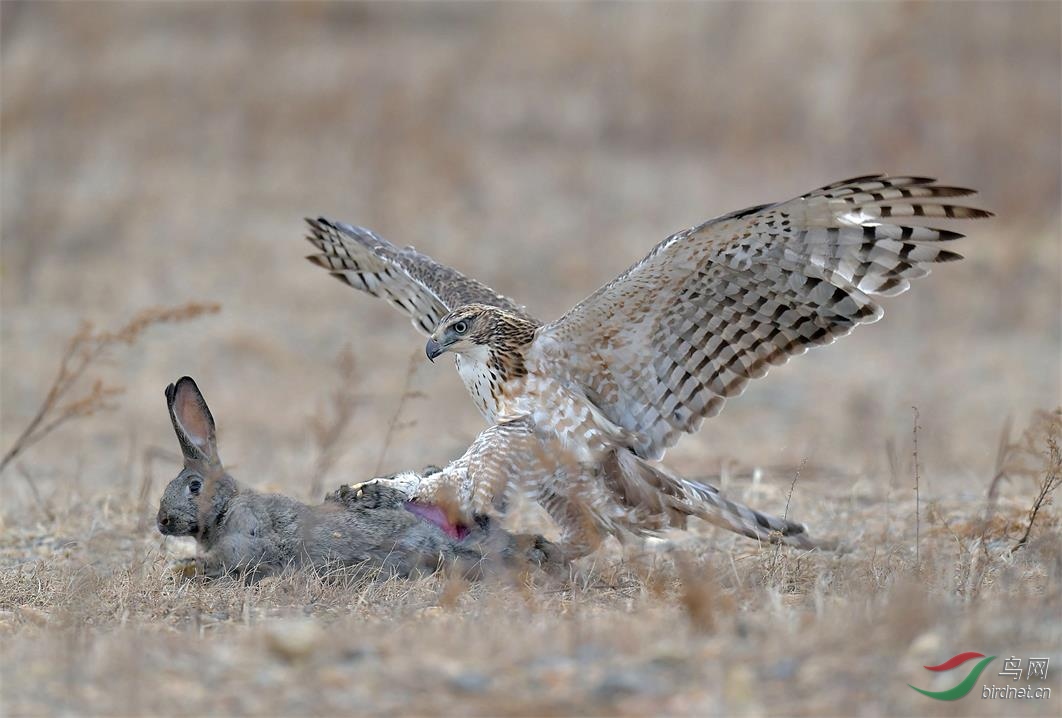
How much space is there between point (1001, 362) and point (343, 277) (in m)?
7.72

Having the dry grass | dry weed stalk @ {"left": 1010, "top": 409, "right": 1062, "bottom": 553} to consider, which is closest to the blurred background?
dry weed stalk @ {"left": 1010, "top": 409, "right": 1062, "bottom": 553}

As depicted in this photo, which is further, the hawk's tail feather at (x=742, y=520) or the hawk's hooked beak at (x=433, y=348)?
the hawk's hooked beak at (x=433, y=348)

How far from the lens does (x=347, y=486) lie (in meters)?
5.90

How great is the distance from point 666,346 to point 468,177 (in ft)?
39.7

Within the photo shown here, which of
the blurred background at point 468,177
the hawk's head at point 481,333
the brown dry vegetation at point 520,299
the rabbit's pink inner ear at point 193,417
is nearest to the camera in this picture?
the brown dry vegetation at point 520,299

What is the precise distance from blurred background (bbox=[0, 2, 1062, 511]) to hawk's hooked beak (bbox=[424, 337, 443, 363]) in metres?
3.03

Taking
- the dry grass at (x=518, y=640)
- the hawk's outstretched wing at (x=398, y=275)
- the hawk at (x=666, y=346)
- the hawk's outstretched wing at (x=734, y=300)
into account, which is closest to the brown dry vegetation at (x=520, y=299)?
the dry grass at (x=518, y=640)

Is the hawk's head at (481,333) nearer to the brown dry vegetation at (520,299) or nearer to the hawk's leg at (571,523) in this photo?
the brown dry vegetation at (520,299)

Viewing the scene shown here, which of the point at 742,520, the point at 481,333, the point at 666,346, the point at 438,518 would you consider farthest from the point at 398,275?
the point at 742,520

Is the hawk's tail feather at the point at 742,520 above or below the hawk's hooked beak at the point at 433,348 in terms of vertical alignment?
below

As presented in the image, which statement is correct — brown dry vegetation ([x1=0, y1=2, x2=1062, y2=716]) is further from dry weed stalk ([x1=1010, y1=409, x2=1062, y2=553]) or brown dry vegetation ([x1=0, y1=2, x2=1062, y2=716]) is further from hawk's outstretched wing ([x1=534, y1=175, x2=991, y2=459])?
hawk's outstretched wing ([x1=534, y1=175, x2=991, y2=459])

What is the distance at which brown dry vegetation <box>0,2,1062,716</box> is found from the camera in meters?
3.79

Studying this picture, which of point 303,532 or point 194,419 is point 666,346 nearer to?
point 303,532

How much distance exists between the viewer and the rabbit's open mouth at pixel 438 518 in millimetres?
5777
